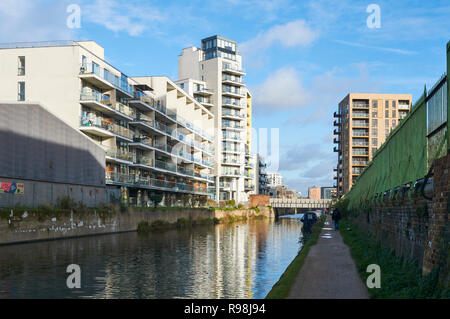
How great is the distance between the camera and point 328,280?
13.9 m

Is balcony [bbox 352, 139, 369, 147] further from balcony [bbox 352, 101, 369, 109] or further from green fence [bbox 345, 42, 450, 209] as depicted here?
green fence [bbox 345, 42, 450, 209]

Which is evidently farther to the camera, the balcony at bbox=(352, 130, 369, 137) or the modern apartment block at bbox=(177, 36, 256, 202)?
the balcony at bbox=(352, 130, 369, 137)

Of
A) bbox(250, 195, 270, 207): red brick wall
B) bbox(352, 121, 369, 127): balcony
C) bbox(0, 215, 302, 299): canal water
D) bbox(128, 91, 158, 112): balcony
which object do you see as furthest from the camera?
bbox(352, 121, 369, 127): balcony

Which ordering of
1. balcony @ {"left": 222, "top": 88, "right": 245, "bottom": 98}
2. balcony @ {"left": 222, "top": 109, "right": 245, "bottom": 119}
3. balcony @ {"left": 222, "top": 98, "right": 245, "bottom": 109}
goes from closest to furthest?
balcony @ {"left": 222, "top": 109, "right": 245, "bottom": 119}, balcony @ {"left": 222, "top": 88, "right": 245, "bottom": 98}, balcony @ {"left": 222, "top": 98, "right": 245, "bottom": 109}

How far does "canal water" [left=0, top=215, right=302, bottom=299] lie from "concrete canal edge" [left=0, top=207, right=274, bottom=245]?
5.12 ft

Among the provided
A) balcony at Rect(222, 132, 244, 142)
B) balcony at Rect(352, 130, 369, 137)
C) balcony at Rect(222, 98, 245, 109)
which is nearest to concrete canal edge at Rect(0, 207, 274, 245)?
balcony at Rect(222, 132, 244, 142)

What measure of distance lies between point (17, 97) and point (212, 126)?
56005 mm

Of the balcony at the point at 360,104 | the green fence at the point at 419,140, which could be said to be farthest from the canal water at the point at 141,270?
the balcony at the point at 360,104

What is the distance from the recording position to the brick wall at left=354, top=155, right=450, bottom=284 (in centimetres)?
976

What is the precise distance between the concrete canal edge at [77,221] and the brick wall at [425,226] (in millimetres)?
22104

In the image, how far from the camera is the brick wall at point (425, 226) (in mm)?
9758

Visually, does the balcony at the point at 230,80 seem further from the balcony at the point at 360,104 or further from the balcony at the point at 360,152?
the balcony at the point at 360,152
